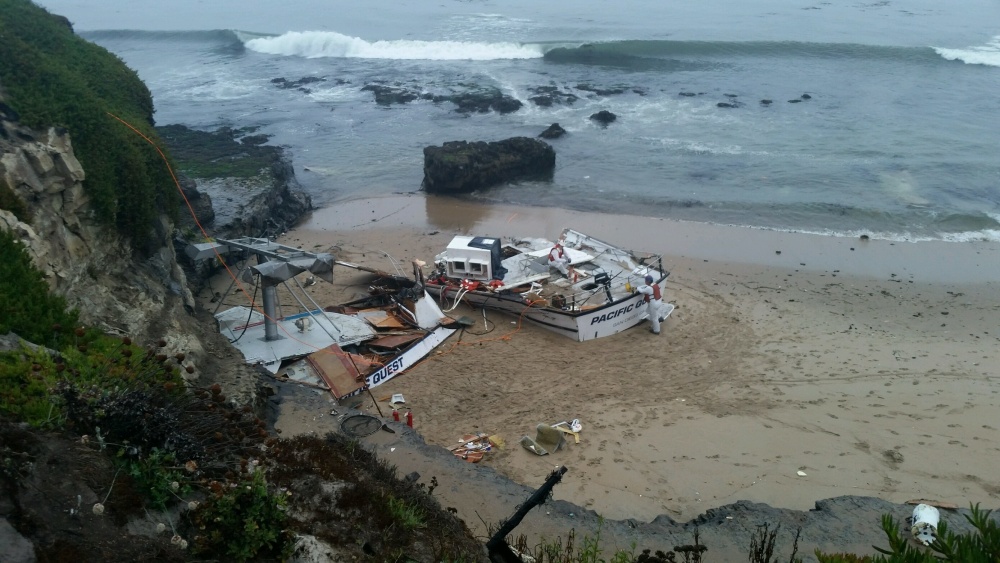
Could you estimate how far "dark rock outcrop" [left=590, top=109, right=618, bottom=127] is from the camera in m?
34.6

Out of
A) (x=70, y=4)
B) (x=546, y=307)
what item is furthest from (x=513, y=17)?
(x=546, y=307)

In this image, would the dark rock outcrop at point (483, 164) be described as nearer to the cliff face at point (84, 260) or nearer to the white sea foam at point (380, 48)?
the cliff face at point (84, 260)

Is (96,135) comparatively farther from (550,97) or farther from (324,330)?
(550,97)

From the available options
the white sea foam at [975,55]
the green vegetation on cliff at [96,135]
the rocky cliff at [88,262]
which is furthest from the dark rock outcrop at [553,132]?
the white sea foam at [975,55]

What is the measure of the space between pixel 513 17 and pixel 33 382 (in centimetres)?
6385

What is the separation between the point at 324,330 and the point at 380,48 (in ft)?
145

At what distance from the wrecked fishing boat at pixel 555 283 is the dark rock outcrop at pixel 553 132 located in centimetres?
1502

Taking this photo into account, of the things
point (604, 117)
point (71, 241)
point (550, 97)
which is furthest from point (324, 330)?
point (550, 97)

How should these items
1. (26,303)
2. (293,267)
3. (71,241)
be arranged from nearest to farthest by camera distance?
(26,303), (71,241), (293,267)

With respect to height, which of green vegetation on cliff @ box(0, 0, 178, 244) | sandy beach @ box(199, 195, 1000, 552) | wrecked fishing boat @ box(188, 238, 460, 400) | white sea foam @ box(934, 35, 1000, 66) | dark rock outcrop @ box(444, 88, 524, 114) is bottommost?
sandy beach @ box(199, 195, 1000, 552)

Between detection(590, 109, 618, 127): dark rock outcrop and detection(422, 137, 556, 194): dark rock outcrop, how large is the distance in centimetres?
702

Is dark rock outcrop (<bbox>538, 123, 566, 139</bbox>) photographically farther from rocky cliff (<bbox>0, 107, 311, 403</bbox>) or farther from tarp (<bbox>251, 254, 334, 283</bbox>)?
rocky cliff (<bbox>0, 107, 311, 403</bbox>)

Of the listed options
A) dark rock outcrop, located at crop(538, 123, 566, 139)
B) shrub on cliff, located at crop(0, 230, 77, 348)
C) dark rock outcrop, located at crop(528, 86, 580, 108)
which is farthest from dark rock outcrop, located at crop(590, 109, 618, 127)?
shrub on cliff, located at crop(0, 230, 77, 348)

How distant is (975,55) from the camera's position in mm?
45500
